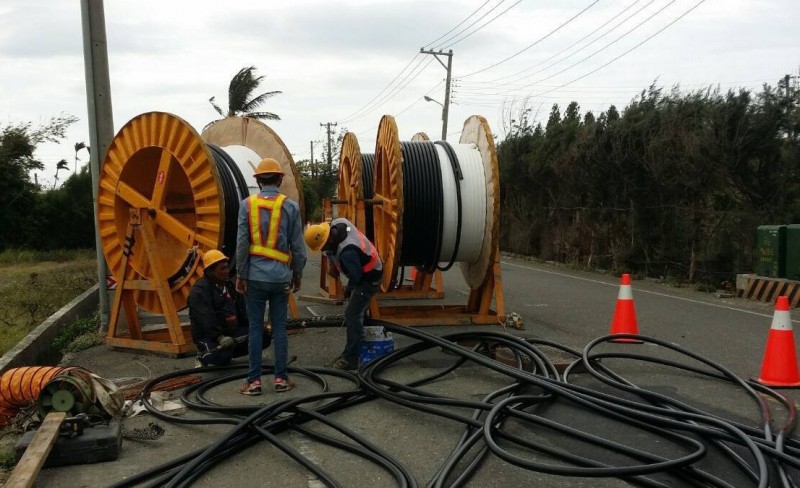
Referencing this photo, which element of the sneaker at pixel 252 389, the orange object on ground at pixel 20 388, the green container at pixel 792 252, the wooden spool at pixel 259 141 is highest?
the wooden spool at pixel 259 141

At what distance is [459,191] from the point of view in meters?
8.51

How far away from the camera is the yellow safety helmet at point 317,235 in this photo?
20.1 feet

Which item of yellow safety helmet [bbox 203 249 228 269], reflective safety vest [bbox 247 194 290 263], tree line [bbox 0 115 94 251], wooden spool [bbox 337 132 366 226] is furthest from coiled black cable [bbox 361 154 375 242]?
tree line [bbox 0 115 94 251]

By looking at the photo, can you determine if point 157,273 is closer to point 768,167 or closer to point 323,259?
point 323,259

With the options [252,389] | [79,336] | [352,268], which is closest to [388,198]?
[352,268]

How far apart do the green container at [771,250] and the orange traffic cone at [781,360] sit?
20.2 feet

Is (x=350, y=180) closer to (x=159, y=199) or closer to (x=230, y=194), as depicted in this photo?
(x=230, y=194)

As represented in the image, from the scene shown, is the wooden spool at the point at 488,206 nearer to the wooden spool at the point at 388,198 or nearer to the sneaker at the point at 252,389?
the wooden spool at the point at 388,198

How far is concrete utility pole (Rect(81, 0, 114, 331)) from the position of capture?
815 cm

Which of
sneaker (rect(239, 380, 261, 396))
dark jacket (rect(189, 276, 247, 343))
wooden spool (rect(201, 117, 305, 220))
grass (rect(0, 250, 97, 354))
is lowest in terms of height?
grass (rect(0, 250, 97, 354))

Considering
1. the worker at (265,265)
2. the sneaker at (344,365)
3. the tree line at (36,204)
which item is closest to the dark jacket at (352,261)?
the worker at (265,265)

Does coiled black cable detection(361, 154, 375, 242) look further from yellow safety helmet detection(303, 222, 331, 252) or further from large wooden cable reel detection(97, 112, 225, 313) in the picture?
yellow safety helmet detection(303, 222, 331, 252)

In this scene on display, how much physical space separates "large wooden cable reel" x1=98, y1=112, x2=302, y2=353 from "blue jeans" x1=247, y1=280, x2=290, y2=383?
157cm

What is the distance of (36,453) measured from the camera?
3863 millimetres
